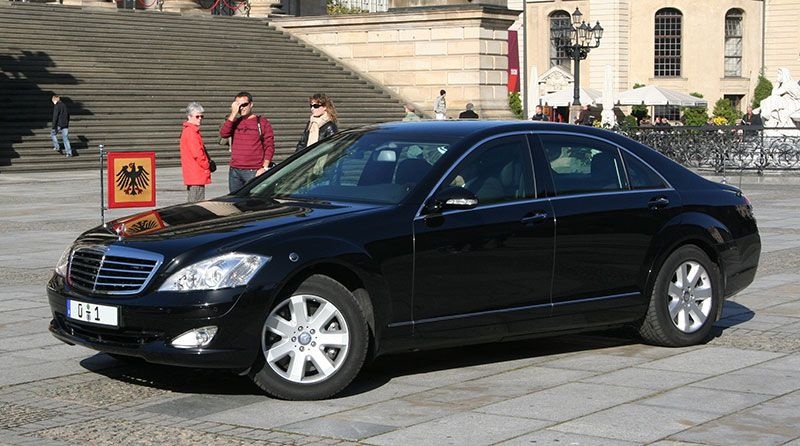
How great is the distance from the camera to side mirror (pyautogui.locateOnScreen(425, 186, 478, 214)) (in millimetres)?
8414

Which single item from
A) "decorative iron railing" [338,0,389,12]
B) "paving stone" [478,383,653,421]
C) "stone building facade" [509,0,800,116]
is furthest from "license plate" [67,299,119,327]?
"decorative iron railing" [338,0,389,12]

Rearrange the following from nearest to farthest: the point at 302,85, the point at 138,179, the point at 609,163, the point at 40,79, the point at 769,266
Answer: the point at 609,163, the point at 769,266, the point at 138,179, the point at 40,79, the point at 302,85

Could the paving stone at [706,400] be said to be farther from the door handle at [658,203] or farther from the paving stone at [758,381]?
the door handle at [658,203]

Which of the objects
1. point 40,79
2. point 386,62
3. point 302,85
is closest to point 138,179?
point 40,79

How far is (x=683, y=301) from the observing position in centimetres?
970

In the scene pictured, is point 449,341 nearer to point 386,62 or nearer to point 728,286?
point 728,286

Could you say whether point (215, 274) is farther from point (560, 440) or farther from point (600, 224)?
point (600, 224)

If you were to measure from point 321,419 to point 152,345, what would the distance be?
3.38ft

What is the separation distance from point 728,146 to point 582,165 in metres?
21.4

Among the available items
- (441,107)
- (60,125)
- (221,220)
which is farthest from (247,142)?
(441,107)

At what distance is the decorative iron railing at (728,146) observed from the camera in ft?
95.6

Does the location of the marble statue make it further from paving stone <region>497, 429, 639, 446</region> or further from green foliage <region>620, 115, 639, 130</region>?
paving stone <region>497, 429, 639, 446</region>

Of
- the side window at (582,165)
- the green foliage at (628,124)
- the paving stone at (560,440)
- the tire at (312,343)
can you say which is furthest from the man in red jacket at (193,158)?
the green foliage at (628,124)

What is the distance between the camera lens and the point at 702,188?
10047 mm
